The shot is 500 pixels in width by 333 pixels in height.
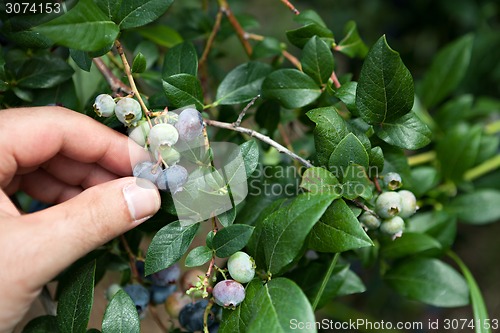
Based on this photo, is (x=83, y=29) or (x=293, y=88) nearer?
(x=83, y=29)

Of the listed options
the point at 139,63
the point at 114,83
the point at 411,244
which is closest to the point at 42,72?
the point at 114,83

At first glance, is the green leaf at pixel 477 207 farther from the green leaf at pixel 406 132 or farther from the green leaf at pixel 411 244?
the green leaf at pixel 406 132

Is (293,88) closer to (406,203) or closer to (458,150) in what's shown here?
(406,203)

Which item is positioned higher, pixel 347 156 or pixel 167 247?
pixel 347 156

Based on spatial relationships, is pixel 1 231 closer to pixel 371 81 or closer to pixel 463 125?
pixel 371 81

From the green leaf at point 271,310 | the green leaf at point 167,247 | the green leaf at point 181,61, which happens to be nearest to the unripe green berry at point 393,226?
the green leaf at point 271,310

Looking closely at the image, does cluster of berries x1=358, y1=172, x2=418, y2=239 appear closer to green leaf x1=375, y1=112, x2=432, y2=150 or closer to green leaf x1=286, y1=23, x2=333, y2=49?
green leaf x1=375, y1=112, x2=432, y2=150

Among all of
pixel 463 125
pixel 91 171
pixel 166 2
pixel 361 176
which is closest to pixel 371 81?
pixel 361 176
